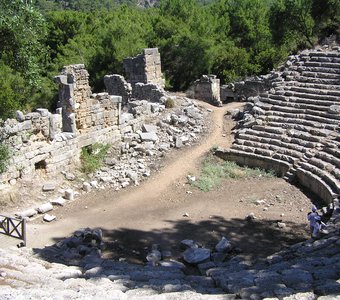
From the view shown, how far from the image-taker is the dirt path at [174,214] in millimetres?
10977

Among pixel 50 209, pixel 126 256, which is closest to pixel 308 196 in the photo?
pixel 126 256

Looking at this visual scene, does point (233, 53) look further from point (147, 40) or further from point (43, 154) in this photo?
point (43, 154)

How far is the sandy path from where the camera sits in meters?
11.6

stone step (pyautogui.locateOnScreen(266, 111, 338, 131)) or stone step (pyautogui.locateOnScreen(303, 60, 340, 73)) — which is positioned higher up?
stone step (pyautogui.locateOnScreen(303, 60, 340, 73))

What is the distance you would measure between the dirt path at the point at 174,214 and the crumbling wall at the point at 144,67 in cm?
718

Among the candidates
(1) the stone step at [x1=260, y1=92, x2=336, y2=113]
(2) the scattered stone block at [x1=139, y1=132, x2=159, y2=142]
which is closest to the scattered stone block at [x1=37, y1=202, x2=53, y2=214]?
(2) the scattered stone block at [x1=139, y1=132, x2=159, y2=142]

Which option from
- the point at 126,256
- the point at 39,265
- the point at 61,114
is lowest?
the point at 126,256

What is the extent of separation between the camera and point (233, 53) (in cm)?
2762

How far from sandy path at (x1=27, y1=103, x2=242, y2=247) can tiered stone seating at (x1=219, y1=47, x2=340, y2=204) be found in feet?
7.09

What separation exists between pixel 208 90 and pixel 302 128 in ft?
24.2

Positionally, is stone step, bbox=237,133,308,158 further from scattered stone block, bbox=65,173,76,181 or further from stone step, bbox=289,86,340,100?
scattered stone block, bbox=65,173,76,181

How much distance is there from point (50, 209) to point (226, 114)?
8.93 meters

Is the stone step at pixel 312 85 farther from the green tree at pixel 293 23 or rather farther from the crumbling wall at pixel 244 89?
the green tree at pixel 293 23

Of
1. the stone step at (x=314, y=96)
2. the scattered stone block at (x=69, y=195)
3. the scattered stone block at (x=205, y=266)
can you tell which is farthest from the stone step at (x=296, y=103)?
the scattered stone block at (x=205, y=266)
